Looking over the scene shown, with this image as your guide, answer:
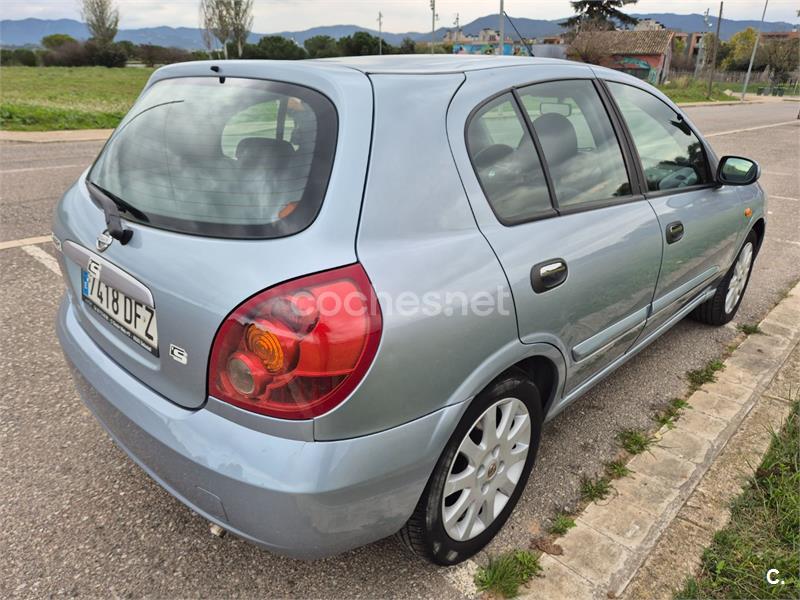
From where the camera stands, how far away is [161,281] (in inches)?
65.6

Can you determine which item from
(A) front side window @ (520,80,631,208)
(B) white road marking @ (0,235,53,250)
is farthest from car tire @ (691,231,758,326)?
(B) white road marking @ (0,235,53,250)

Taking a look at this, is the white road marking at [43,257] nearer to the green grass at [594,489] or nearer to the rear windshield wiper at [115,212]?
the rear windshield wiper at [115,212]

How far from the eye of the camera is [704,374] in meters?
3.40

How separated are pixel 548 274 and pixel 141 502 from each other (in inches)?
69.1

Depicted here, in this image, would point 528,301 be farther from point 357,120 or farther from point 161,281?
point 161,281

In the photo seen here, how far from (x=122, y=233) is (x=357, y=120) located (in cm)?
81

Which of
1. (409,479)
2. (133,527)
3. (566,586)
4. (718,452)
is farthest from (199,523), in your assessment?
(718,452)

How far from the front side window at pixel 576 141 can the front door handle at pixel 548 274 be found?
292 millimetres

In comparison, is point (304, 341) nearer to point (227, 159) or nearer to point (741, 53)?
point (227, 159)

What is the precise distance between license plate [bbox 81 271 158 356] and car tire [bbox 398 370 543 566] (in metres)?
0.95

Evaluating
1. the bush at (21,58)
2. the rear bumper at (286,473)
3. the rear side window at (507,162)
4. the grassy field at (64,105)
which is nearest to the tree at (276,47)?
the grassy field at (64,105)

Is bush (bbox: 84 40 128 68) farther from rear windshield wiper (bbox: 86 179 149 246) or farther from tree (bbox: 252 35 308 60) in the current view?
rear windshield wiper (bbox: 86 179 149 246)

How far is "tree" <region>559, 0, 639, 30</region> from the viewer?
66188 millimetres

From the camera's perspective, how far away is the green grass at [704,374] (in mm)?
3336
